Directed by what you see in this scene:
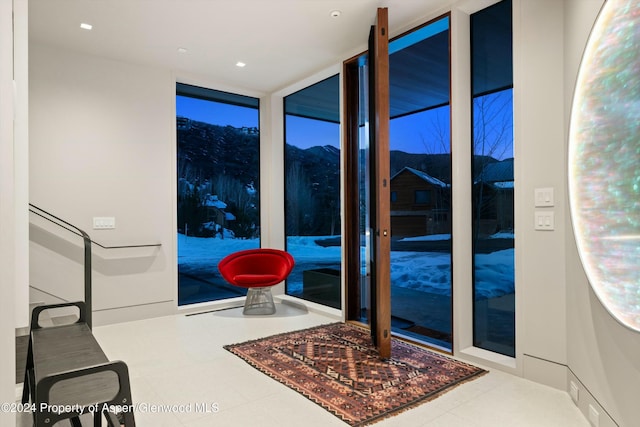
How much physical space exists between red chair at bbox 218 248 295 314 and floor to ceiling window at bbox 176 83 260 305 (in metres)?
0.65

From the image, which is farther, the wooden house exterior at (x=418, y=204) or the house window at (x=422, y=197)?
the house window at (x=422, y=197)

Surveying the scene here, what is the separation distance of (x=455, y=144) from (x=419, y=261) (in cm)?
125

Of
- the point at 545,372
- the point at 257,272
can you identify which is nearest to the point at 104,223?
the point at 257,272

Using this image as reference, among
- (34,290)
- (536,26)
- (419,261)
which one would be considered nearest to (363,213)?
(419,261)

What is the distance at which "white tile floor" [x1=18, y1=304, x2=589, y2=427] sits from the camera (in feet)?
6.94

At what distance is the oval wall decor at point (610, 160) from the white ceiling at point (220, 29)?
64.2 inches

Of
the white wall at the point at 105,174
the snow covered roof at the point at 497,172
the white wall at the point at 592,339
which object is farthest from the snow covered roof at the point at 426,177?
the white wall at the point at 105,174

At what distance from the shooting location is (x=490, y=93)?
3.08 metres

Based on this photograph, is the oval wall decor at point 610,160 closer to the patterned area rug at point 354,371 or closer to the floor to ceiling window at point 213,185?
the patterned area rug at point 354,371

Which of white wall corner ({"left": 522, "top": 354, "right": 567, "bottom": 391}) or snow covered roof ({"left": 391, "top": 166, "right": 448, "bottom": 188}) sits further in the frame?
snow covered roof ({"left": 391, "top": 166, "right": 448, "bottom": 188})

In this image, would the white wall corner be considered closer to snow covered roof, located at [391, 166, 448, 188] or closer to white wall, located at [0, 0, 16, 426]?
snow covered roof, located at [391, 166, 448, 188]

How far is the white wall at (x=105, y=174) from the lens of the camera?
390 cm

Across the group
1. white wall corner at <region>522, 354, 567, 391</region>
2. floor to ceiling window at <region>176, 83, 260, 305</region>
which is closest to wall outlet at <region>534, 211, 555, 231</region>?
white wall corner at <region>522, 354, 567, 391</region>

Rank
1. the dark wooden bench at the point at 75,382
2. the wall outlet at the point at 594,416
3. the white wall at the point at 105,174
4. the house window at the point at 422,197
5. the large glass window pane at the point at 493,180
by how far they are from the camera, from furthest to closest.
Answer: the white wall at the point at 105,174 < the house window at the point at 422,197 < the large glass window pane at the point at 493,180 < the wall outlet at the point at 594,416 < the dark wooden bench at the point at 75,382
